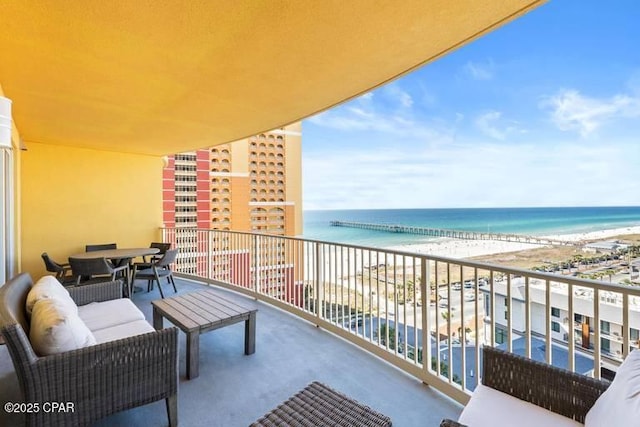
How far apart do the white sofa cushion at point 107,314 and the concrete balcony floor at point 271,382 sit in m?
0.62

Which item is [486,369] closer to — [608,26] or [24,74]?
[24,74]

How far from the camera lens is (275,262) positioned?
202 inches

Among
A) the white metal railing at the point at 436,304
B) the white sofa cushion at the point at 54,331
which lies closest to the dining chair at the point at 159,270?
the white metal railing at the point at 436,304

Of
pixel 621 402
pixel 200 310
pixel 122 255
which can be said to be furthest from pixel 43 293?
pixel 621 402

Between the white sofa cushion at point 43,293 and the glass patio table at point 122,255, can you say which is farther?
the glass patio table at point 122,255

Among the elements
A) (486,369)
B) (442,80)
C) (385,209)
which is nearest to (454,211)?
(385,209)

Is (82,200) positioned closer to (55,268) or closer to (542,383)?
(55,268)

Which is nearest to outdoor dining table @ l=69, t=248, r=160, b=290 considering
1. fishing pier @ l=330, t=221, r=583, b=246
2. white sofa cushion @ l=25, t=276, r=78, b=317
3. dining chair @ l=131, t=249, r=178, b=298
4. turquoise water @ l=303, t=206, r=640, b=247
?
dining chair @ l=131, t=249, r=178, b=298

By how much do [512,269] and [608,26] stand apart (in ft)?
71.1

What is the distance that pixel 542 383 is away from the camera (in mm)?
1522

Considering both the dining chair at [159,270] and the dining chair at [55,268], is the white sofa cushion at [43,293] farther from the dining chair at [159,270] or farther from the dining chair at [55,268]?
the dining chair at [55,268]

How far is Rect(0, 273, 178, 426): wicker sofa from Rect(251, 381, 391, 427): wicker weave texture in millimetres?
890

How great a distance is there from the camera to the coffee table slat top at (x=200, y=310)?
8.87 feet

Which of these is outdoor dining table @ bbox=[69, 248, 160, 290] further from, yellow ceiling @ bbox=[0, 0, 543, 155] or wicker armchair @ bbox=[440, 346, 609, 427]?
wicker armchair @ bbox=[440, 346, 609, 427]
